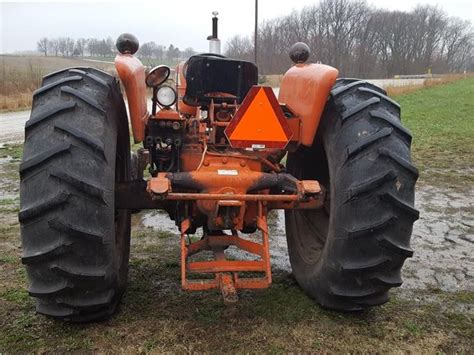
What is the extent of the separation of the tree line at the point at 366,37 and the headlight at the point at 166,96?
55.3 m

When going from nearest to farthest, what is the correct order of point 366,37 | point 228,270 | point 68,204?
point 68,204
point 228,270
point 366,37

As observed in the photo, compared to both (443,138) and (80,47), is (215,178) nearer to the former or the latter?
(443,138)

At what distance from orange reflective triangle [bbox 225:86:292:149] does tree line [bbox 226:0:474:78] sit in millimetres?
55845

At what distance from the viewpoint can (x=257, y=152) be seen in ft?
10.6

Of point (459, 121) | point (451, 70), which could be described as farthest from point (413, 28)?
point (459, 121)

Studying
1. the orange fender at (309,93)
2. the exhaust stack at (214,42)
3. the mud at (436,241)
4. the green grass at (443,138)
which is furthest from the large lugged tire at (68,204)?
the green grass at (443,138)

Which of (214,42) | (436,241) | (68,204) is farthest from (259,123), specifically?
(436,241)

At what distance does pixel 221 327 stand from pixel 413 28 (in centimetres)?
8297

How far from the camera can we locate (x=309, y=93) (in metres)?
3.11

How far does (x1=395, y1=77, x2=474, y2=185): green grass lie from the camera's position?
7970 mm

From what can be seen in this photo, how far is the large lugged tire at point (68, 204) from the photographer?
7.91ft

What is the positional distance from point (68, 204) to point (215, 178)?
85cm

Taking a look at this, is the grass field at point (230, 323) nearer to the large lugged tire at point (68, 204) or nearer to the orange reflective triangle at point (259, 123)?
the large lugged tire at point (68, 204)

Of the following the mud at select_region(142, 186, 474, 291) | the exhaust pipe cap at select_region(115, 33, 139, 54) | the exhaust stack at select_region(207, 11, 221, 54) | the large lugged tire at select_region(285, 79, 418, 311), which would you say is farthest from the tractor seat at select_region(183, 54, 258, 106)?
the mud at select_region(142, 186, 474, 291)
